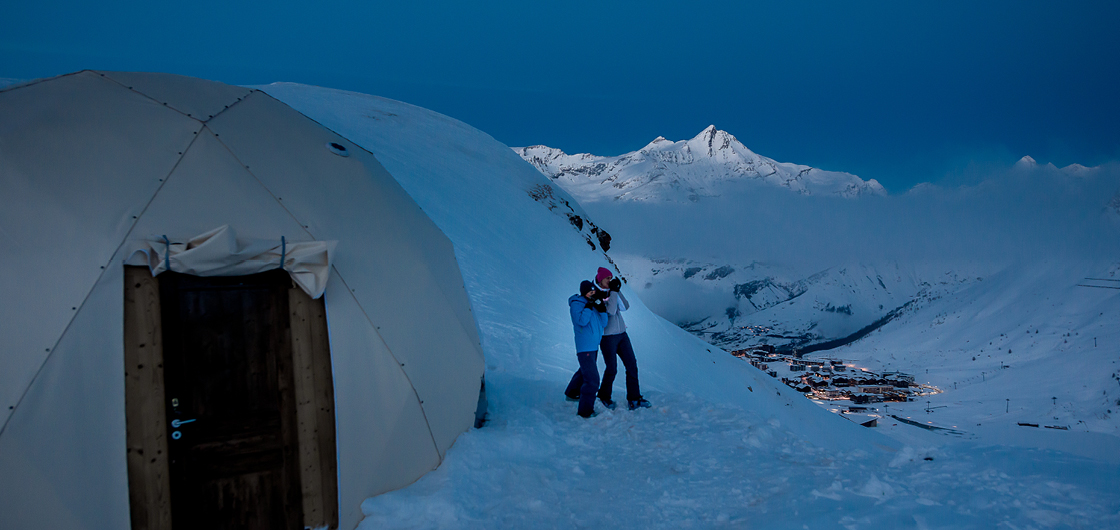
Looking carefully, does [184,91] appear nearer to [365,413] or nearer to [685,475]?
[365,413]

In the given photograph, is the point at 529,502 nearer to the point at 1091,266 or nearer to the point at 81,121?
the point at 81,121

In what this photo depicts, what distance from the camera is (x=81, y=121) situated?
4242mm

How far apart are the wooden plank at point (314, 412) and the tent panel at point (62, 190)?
1318mm

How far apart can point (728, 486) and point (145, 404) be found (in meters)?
4.76

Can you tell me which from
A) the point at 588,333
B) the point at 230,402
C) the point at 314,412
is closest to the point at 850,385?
the point at 588,333

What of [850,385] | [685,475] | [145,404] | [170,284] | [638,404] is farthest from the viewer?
[850,385]

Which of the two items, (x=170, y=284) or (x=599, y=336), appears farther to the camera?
(x=599, y=336)

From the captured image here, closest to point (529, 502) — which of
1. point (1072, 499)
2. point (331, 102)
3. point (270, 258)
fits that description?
point (270, 258)

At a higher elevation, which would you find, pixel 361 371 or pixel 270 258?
pixel 270 258

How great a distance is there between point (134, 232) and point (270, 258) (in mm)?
890

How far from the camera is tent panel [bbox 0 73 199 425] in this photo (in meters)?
3.46

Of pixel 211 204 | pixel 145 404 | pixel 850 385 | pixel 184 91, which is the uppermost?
pixel 184 91

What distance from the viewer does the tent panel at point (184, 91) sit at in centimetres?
472

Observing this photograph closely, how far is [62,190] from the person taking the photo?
3.83 meters
